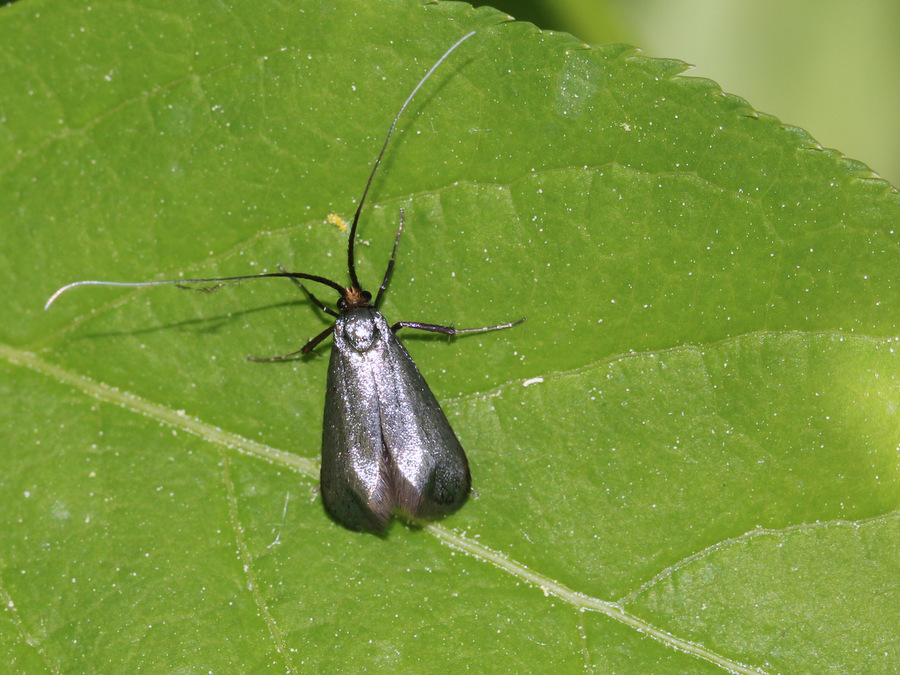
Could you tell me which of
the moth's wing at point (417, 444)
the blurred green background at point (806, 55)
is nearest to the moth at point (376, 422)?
the moth's wing at point (417, 444)

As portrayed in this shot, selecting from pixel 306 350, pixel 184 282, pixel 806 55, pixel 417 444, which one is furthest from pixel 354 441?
pixel 806 55

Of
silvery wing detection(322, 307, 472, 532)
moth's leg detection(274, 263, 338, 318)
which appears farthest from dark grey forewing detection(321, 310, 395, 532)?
moth's leg detection(274, 263, 338, 318)

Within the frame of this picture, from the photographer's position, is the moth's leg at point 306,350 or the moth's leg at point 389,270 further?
the moth's leg at point 306,350

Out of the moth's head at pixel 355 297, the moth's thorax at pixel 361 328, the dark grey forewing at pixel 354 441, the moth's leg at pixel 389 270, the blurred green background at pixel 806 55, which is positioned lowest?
the dark grey forewing at pixel 354 441

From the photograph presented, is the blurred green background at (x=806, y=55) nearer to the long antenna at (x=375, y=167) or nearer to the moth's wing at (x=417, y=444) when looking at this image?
the long antenna at (x=375, y=167)

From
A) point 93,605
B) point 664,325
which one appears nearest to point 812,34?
point 664,325
